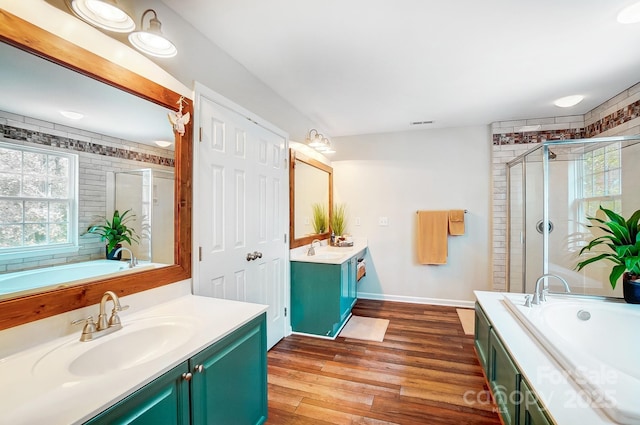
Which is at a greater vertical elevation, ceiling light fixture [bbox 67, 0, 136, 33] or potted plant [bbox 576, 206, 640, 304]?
ceiling light fixture [bbox 67, 0, 136, 33]

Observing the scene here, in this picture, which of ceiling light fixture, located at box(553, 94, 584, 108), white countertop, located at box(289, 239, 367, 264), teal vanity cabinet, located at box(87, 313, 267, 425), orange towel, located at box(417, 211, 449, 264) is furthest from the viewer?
orange towel, located at box(417, 211, 449, 264)

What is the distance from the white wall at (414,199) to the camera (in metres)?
3.79

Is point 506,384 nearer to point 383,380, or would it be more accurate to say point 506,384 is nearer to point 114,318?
point 383,380

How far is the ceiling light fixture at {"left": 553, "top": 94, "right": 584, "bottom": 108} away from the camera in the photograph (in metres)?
2.80

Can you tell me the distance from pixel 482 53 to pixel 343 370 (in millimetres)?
2634

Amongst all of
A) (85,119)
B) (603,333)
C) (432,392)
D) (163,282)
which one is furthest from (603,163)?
(85,119)

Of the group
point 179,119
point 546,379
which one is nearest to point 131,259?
point 179,119

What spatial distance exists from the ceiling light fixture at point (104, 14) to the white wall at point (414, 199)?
3.38 meters

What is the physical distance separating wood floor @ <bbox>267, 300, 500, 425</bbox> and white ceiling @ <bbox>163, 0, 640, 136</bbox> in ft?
7.96

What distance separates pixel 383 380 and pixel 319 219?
206 cm

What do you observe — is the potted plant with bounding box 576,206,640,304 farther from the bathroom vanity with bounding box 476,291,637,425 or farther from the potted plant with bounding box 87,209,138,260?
the potted plant with bounding box 87,209,138,260

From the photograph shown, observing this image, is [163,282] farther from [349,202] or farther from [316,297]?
[349,202]

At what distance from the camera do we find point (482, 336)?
7.11 ft

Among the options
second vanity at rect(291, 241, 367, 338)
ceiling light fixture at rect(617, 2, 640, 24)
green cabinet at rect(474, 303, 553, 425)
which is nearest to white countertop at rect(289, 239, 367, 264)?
second vanity at rect(291, 241, 367, 338)
